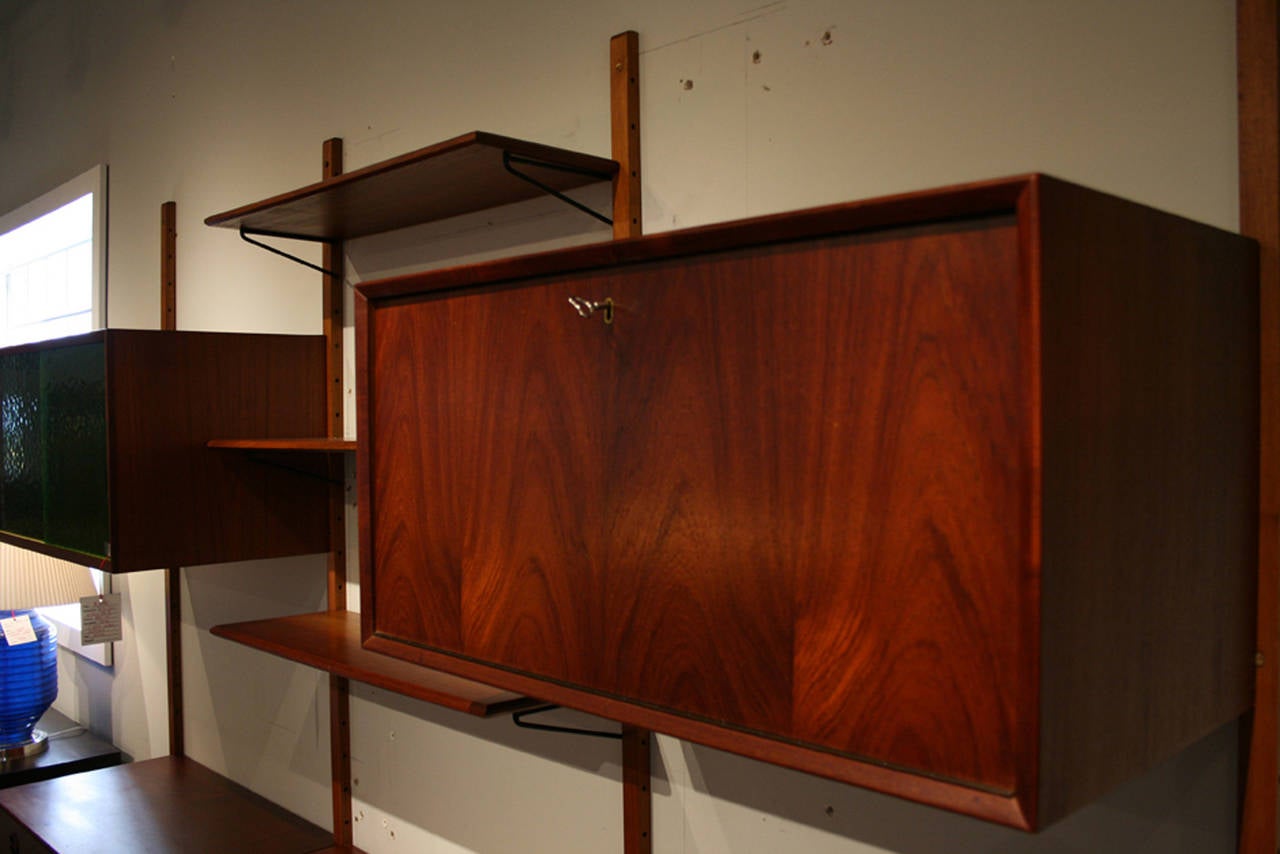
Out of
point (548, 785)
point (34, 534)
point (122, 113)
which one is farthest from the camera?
point (122, 113)

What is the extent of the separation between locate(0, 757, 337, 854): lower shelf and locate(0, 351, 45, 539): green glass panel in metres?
0.59

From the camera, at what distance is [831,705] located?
899 millimetres

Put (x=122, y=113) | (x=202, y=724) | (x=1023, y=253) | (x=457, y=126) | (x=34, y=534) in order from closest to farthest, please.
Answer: (x=1023, y=253), (x=457, y=126), (x=34, y=534), (x=202, y=724), (x=122, y=113)

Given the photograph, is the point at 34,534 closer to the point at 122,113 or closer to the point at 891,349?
the point at 122,113

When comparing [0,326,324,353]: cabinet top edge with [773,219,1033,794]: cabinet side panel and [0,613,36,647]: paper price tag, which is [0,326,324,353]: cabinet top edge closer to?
[0,613,36,647]: paper price tag

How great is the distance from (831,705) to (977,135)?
25.5 inches

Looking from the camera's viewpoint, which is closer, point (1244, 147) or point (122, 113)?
point (1244, 147)

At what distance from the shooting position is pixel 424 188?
1.61 metres

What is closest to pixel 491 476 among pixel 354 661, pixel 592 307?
pixel 592 307

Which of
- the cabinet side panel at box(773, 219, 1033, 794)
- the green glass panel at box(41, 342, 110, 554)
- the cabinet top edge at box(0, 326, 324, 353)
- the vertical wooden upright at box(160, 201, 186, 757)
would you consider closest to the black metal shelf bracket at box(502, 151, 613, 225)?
the cabinet side panel at box(773, 219, 1033, 794)

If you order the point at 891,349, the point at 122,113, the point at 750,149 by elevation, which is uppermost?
the point at 122,113

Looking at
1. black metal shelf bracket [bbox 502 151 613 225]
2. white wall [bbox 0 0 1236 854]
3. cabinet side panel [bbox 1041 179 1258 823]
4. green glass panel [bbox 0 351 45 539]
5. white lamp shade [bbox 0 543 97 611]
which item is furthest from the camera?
white lamp shade [bbox 0 543 97 611]

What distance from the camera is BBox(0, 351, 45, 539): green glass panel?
2291mm

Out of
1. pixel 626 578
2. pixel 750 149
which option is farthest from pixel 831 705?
pixel 750 149
